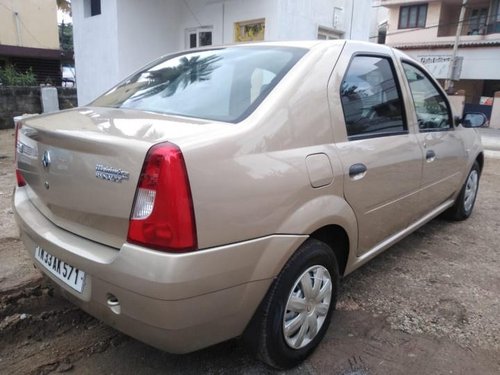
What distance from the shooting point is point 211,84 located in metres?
2.38

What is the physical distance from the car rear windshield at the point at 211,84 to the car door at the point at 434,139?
1.27 m

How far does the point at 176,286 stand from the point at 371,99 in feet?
5.86

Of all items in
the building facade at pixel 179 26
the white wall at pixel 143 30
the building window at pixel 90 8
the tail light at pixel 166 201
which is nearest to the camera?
the tail light at pixel 166 201

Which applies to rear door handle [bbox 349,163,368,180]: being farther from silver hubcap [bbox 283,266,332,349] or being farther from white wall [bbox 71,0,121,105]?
white wall [bbox 71,0,121,105]

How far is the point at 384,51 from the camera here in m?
2.97

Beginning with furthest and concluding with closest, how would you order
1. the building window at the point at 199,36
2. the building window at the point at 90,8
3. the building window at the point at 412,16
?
the building window at the point at 412,16 < the building window at the point at 90,8 < the building window at the point at 199,36

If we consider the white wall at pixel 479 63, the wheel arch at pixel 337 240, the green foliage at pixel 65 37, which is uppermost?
the green foliage at pixel 65 37

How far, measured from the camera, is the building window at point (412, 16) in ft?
94.8

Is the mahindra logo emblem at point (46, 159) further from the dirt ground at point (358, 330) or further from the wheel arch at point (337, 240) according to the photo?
the wheel arch at point (337, 240)

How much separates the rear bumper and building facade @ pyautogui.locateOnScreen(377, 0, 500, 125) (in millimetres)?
24931

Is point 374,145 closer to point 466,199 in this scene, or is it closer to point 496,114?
point 466,199

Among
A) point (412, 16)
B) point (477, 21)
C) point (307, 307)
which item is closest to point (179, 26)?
point (307, 307)

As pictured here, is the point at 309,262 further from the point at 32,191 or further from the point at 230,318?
the point at 32,191

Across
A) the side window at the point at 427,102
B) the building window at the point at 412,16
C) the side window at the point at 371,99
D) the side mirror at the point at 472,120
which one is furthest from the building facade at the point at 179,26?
the building window at the point at 412,16
